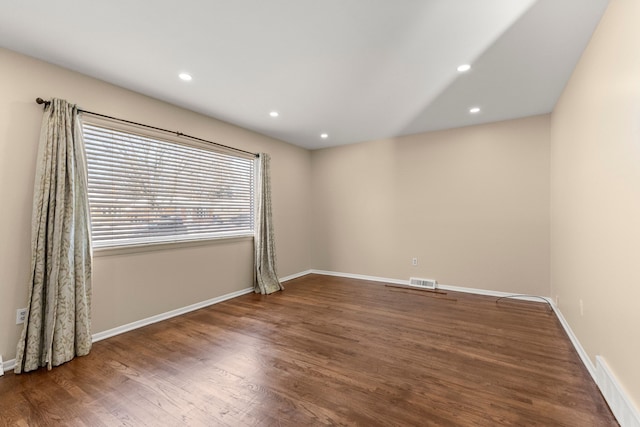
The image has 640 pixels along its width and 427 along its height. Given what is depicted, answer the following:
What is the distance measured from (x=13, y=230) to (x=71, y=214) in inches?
15.0

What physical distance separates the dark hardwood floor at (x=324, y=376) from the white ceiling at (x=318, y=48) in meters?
2.45

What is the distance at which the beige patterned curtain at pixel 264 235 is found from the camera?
4.20m

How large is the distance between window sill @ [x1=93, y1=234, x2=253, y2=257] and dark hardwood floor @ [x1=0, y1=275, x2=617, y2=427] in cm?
83

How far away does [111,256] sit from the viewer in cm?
271

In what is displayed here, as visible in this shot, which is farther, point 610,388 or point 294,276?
point 294,276

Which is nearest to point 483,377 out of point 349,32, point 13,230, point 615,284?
point 615,284

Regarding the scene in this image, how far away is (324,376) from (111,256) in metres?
2.36

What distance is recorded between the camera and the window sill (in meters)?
2.67

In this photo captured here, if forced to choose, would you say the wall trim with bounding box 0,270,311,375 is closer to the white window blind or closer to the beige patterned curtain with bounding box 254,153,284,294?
the beige patterned curtain with bounding box 254,153,284,294

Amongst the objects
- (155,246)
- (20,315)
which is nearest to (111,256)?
Answer: (155,246)

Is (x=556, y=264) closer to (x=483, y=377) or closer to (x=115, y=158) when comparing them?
(x=483, y=377)

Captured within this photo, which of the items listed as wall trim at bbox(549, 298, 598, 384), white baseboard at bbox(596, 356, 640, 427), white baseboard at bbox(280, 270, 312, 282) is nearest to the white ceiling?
white baseboard at bbox(596, 356, 640, 427)

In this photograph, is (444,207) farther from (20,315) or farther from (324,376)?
(20,315)

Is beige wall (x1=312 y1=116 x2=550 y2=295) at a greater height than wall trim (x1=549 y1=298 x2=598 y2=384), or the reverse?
beige wall (x1=312 y1=116 x2=550 y2=295)
